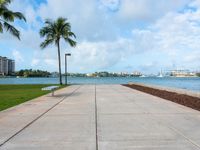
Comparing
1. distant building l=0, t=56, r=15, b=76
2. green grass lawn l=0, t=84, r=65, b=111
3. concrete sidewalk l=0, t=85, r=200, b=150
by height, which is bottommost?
concrete sidewalk l=0, t=85, r=200, b=150

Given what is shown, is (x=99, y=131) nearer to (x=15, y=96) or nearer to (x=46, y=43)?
(x=15, y=96)

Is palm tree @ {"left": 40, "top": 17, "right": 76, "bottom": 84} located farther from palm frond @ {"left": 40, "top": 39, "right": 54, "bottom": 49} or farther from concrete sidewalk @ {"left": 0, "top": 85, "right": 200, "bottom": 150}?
concrete sidewalk @ {"left": 0, "top": 85, "right": 200, "bottom": 150}

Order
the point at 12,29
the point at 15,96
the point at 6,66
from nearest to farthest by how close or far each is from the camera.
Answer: the point at 15,96
the point at 12,29
the point at 6,66

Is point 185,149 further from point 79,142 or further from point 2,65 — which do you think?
point 2,65

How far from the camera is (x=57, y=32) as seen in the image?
50.0 meters

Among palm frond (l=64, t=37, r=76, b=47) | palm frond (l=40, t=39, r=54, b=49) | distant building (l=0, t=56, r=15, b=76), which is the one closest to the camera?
palm frond (l=40, t=39, r=54, b=49)

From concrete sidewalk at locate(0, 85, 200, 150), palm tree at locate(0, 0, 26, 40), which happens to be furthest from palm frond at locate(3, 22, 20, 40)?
concrete sidewalk at locate(0, 85, 200, 150)

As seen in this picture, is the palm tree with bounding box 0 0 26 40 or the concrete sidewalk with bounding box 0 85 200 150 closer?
the concrete sidewalk with bounding box 0 85 200 150

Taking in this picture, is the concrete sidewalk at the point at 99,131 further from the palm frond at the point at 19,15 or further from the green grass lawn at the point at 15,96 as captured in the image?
the palm frond at the point at 19,15

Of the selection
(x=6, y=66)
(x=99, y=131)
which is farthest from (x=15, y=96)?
(x=6, y=66)

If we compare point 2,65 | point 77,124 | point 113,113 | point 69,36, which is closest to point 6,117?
point 77,124

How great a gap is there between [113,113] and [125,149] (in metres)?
6.05

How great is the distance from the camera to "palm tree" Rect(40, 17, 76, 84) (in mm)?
50250

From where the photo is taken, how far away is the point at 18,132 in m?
8.88
